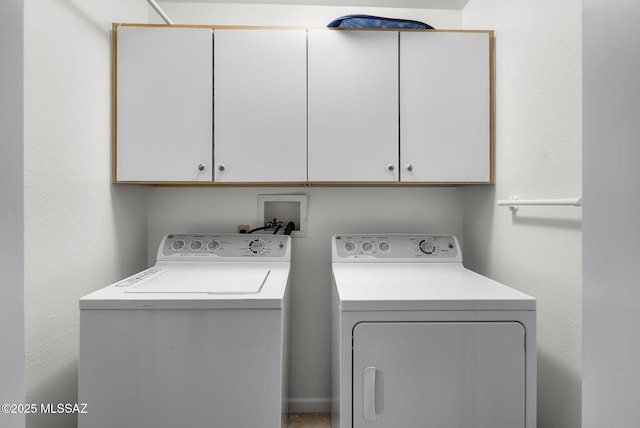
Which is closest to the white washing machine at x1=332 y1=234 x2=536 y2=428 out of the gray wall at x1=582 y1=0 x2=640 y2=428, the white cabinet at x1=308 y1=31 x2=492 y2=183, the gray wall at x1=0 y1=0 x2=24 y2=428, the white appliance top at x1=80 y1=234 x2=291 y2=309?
the white appliance top at x1=80 y1=234 x2=291 y2=309

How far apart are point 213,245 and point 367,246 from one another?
0.84 metres

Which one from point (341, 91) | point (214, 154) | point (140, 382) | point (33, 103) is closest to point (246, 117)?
point (214, 154)

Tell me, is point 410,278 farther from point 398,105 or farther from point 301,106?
point 301,106

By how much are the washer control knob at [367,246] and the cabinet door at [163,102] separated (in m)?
0.91

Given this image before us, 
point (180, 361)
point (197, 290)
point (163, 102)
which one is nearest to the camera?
point (180, 361)

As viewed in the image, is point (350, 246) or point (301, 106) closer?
point (301, 106)

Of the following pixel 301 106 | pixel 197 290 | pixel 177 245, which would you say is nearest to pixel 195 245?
pixel 177 245

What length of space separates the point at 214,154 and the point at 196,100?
10.5 inches

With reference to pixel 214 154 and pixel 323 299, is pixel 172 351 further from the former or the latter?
pixel 323 299

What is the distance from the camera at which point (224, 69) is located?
1629mm

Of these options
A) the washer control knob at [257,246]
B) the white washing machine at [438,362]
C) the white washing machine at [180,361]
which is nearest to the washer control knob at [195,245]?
the washer control knob at [257,246]

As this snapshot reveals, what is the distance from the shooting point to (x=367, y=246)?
188 centimetres

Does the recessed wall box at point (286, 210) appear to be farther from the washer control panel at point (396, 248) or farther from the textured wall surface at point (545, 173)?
the textured wall surface at point (545, 173)

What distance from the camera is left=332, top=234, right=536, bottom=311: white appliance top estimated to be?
44.8 inches
